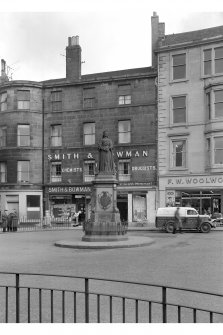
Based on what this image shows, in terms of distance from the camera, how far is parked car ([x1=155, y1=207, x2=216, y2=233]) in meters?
25.2

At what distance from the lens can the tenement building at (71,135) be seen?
33.9 metres

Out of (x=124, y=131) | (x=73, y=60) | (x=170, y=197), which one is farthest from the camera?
(x=73, y=60)

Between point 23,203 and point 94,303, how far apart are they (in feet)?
91.9

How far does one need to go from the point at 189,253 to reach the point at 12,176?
22823 millimetres

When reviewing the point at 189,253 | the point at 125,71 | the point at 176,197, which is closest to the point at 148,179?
the point at 176,197

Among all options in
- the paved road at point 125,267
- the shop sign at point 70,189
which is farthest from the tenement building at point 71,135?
the paved road at point 125,267

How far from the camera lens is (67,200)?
35.3 metres

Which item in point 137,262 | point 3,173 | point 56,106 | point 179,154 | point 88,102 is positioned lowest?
point 137,262

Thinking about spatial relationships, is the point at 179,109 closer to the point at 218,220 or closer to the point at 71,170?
the point at 218,220

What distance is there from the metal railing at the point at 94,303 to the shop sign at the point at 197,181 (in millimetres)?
21719

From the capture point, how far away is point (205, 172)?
101ft

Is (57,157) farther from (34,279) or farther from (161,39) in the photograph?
(34,279)

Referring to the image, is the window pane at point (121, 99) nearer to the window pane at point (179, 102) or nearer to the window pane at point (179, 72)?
the window pane at point (179, 102)

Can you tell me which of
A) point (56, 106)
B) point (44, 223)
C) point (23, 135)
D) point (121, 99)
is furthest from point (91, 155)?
point (44, 223)
